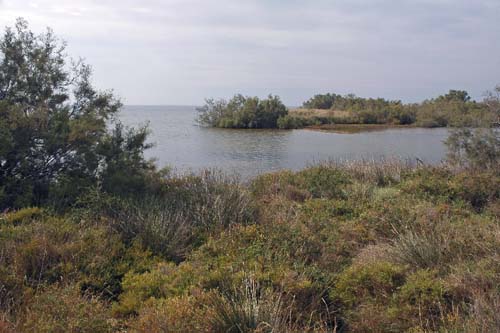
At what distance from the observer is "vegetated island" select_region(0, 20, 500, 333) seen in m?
4.47

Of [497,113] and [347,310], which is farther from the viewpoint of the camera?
[497,113]

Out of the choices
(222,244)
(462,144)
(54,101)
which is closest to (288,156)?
(462,144)

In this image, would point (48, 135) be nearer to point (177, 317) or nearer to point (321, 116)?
point (177, 317)

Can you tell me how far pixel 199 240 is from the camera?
734cm


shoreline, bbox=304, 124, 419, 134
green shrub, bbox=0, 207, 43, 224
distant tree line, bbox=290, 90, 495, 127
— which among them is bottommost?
green shrub, bbox=0, 207, 43, 224

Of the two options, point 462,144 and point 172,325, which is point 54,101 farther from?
point 462,144

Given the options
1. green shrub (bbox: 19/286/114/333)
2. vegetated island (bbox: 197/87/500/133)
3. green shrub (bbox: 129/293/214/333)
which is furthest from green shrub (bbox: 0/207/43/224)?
vegetated island (bbox: 197/87/500/133)

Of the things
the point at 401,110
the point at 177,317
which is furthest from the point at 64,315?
the point at 401,110

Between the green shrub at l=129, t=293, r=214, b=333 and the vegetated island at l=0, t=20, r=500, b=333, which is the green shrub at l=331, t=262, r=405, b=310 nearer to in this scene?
the vegetated island at l=0, t=20, r=500, b=333

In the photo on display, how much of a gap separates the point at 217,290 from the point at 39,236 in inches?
111

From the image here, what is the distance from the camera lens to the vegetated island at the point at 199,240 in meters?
4.47

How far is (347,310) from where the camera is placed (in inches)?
199

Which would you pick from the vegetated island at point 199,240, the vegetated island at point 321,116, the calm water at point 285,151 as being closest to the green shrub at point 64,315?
the vegetated island at point 199,240

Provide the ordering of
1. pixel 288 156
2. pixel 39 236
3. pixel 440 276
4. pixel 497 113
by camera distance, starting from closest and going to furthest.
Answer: pixel 440 276
pixel 39 236
pixel 497 113
pixel 288 156
